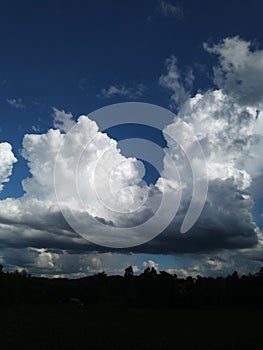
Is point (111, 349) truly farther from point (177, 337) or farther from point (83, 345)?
point (177, 337)

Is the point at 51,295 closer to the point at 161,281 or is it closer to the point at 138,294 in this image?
the point at 138,294

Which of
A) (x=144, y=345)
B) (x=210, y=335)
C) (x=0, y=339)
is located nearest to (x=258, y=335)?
(x=210, y=335)

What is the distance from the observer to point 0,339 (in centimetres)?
4156

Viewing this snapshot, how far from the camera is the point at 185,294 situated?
145 metres

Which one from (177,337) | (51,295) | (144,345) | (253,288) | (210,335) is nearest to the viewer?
(144,345)

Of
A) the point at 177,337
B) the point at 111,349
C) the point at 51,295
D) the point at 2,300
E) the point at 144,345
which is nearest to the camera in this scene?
the point at 111,349

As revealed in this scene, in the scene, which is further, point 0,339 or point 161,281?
point 161,281

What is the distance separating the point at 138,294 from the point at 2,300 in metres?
50.1

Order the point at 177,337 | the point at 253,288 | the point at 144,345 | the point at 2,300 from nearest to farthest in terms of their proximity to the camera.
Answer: the point at 144,345
the point at 177,337
the point at 253,288
the point at 2,300

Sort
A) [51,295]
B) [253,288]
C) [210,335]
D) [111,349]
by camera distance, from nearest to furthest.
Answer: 1. [111,349]
2. [210,335]
3. [253,288]
4. [51,295]

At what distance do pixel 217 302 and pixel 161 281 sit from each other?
22.9 m

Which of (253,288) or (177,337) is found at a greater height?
(253,288)

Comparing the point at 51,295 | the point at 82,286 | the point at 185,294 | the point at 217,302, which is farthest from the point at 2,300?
the point at 217,302

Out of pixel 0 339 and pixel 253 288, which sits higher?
pixel 253 288
